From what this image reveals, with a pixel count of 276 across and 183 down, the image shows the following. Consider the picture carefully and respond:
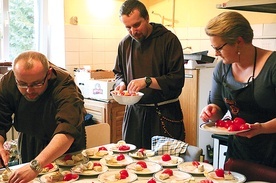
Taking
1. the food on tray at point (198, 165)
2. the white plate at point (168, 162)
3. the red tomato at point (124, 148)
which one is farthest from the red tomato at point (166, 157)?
the red tomato at point (124, 148)

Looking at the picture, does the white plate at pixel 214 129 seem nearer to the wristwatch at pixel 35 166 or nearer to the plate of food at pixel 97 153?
the plate of food at pixel 97 153

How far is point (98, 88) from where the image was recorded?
357 cm

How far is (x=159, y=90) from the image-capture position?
7.45 ft

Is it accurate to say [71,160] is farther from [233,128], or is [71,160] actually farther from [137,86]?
[233,128]

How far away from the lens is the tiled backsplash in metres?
3.85

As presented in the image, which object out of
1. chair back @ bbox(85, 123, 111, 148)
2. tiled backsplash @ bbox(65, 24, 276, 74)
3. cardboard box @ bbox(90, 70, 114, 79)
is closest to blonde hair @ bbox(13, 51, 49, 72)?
chair back @ bbox(85, 123, 111, 148)

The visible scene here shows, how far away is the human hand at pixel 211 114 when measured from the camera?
1786mm

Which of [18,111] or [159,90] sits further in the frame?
[159,90]

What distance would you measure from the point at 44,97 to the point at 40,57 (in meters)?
0.23

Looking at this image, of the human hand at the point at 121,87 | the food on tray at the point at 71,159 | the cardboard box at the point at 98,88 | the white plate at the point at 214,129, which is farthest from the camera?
the cardboard box at the point at 98,88

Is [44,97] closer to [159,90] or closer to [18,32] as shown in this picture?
[159,90]

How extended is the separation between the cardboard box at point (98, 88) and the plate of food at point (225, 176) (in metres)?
2.02

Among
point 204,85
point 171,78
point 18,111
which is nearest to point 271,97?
point 171,78

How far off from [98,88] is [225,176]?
2.23 metres
